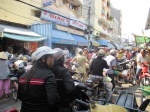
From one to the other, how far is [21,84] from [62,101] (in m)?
0.80

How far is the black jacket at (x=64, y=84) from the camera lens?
3.10 metres

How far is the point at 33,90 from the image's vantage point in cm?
248

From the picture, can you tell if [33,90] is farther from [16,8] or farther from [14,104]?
[16,8]

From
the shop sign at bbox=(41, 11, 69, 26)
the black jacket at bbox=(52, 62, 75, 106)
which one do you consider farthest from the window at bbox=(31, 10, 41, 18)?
the black jacket at bbox=(52, 62, 75, 106)

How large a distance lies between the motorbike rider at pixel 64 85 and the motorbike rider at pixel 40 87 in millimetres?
555

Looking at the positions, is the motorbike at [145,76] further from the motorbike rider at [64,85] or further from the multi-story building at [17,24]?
the multi-story building at [17,24]

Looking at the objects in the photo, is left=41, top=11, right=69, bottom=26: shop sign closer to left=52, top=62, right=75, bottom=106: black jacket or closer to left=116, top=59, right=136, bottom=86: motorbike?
left=116, top=59, right=136, bottom=86: motorbike

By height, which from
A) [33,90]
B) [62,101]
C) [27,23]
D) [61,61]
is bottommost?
[62,101]

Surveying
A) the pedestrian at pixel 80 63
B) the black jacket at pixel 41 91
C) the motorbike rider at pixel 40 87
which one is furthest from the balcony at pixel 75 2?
the black jacket at pixel 41 91

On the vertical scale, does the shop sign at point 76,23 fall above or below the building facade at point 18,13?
above

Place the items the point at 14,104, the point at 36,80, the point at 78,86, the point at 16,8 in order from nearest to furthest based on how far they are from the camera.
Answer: the point at 36,80 → the point at 78,86 → the point at 14,104 → the point at 16,8

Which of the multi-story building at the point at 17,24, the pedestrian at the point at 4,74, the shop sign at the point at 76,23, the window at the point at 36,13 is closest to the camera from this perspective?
the pedestrian at the point at 4,74

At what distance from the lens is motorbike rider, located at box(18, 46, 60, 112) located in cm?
Result: 246

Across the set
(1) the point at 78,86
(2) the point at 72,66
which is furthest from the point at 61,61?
(2) the point at 72,66
